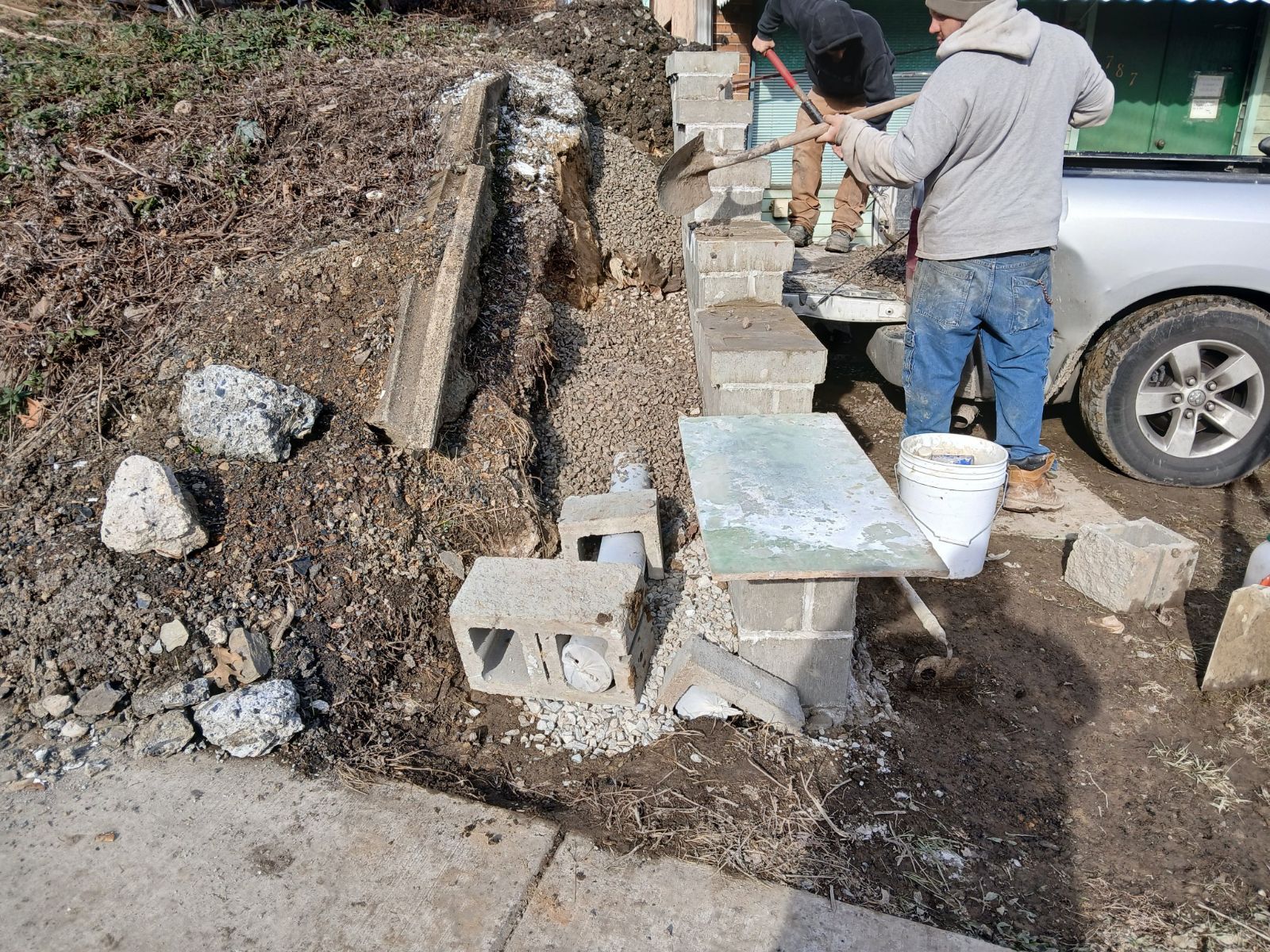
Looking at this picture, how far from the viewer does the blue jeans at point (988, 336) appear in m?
3.39

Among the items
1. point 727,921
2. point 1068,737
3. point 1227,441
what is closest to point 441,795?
point 727,921

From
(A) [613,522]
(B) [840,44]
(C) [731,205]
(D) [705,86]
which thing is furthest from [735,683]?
(D) [705,86]

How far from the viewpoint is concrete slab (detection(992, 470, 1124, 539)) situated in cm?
386

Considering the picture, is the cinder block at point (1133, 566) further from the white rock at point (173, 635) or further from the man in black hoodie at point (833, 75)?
the white rock at point (173, 635)

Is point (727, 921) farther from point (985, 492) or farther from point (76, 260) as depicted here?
point (76, 260)

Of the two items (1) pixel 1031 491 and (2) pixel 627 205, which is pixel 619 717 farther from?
(2) pixel 627 205

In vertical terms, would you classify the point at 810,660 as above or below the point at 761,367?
below

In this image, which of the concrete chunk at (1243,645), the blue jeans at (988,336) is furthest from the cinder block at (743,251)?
the concrete chunk at (1243,645)

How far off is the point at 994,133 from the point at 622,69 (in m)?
4.80

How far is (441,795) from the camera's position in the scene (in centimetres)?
233

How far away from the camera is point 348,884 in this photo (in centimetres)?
204

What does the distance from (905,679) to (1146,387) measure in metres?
2.34

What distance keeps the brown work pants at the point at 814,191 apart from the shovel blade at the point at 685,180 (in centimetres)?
233

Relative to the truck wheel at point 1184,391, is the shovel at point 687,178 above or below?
above
